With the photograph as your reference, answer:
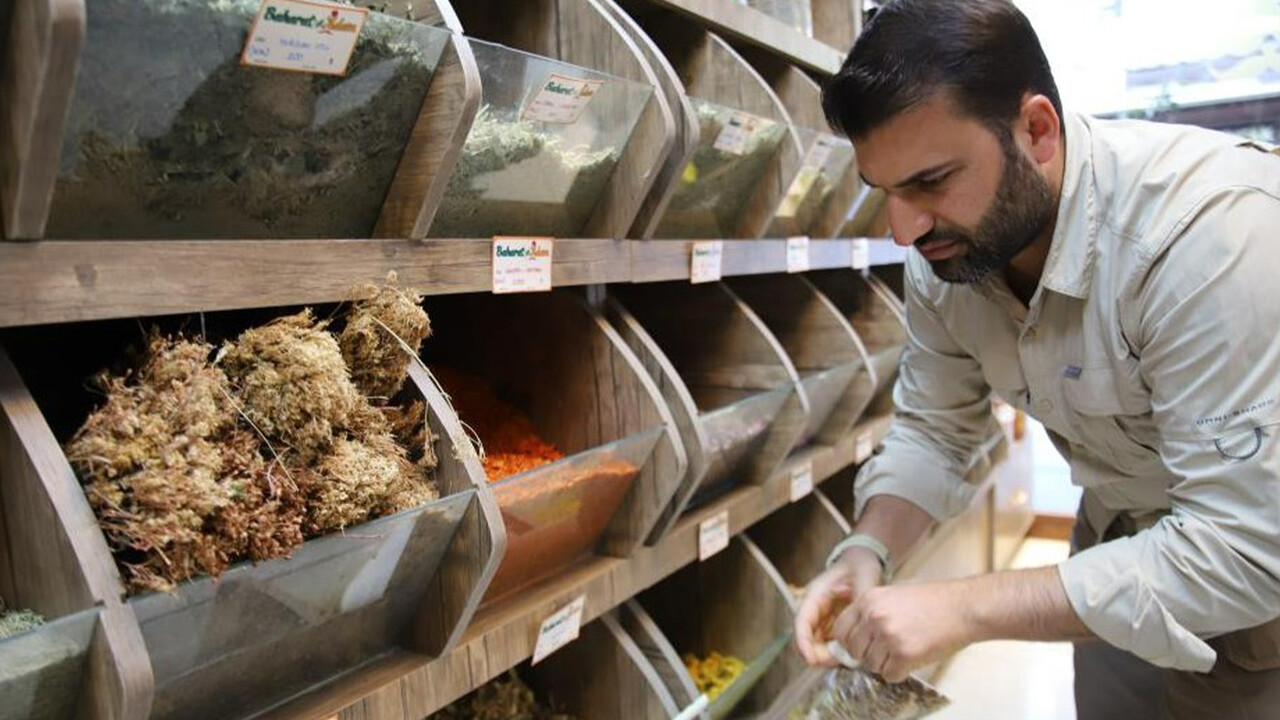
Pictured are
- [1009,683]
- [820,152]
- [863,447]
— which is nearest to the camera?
[820,152]

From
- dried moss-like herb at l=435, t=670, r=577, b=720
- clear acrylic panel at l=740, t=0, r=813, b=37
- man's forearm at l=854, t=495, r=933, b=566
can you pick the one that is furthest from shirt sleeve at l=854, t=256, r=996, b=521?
clear acrylic panel at l=740, t=0, r=813, b=37

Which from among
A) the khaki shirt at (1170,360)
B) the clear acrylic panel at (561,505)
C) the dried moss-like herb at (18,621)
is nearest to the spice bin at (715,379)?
the clear acrylic panel at (561,505)

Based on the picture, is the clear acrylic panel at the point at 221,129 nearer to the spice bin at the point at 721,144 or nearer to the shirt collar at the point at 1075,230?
the spice bin at the point at 721,144

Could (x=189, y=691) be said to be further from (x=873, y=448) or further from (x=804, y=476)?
(x=873, y=448)

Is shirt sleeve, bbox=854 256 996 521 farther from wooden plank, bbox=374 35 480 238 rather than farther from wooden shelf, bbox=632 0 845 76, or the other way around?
wooden plank, bbox=374 35 480 238

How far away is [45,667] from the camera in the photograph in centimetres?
79

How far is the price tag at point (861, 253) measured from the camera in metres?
2.62

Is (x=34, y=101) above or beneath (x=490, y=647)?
above

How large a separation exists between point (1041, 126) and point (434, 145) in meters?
0.88

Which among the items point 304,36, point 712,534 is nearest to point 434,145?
point 304,36

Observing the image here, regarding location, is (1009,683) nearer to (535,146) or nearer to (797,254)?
(797,254)

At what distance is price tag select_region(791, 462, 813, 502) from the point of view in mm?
2223

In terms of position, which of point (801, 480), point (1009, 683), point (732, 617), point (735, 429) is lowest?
point (1009, 683)

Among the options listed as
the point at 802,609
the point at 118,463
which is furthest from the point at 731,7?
the point at 118,463
